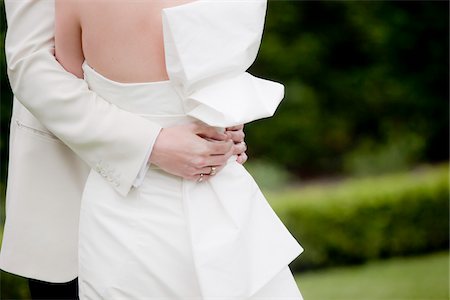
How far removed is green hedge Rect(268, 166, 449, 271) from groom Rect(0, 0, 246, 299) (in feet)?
17.0

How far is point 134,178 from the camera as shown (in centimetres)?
254

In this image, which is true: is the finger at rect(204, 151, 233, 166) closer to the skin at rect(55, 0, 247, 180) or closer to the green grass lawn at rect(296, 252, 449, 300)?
the skin at rect(55, 0, 247, 180)

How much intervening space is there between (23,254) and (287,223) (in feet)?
17.4

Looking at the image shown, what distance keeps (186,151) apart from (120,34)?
15.5 inches

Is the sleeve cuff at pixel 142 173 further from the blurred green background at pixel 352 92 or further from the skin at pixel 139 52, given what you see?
the blurred green background at pixel 352 92

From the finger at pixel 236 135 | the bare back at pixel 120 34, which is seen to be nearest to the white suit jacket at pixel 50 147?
the bare back at pixel 120 34

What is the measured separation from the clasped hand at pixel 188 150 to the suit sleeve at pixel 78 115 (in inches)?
1.4

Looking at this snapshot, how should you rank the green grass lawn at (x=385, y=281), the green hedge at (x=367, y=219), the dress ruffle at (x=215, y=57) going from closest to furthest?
the dress ruffle at (x=215, y=57) < the green grass lawn at (x=385, y=281) < the green hedge at (x=367, y=219)

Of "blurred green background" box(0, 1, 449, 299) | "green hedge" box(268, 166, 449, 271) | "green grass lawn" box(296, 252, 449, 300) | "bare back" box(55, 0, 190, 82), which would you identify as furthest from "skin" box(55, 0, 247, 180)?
"blurred green background" box(0, 1, 449, 299)

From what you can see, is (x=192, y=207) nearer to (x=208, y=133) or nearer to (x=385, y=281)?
(x=208, y=133)

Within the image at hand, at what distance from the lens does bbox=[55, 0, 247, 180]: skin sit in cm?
247

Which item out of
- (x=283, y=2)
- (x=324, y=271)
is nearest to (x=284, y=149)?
(x=283, y=2)

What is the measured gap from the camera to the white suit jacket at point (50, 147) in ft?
8.40

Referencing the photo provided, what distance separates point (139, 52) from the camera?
8.24 ft
